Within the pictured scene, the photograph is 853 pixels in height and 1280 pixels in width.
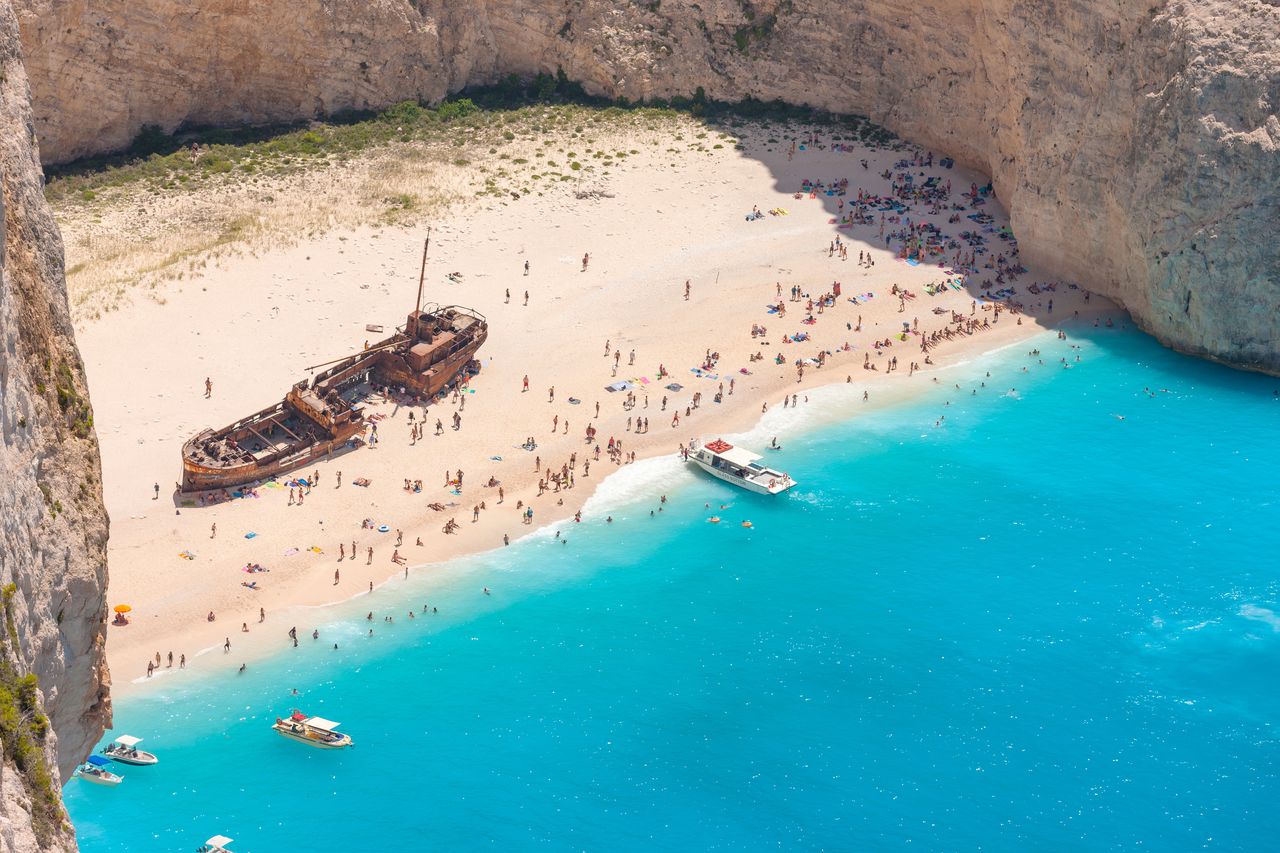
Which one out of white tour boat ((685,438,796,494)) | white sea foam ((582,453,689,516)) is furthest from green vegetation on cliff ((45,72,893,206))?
white tour boat ((685,438,796,494))

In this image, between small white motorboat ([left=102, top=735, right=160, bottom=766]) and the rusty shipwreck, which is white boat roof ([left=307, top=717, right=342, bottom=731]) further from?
the rusty shipwreck

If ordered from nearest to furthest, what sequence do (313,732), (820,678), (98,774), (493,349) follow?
(98,774) < (313,732) < (820,678) < (493,349)

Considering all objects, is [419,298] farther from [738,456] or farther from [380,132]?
[380,132]

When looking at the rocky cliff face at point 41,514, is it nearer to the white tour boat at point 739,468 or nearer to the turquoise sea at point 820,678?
the turquoise sea at point 820,678

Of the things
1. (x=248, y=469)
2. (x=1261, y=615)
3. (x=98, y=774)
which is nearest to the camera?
(x=98, y=774)

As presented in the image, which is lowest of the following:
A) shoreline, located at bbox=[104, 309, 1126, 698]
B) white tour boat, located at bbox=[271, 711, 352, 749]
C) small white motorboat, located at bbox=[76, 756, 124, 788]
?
small white motorboat, located at bbox=[76, 756, 124, 788]

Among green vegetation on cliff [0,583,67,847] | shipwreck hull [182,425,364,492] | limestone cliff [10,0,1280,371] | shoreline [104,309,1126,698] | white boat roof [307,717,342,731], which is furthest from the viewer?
limestone cliff [10,0,1280,371]

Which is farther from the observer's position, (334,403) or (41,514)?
(334,403)

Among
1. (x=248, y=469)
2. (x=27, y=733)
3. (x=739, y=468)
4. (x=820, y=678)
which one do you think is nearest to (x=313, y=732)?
(x=248, y=469)
